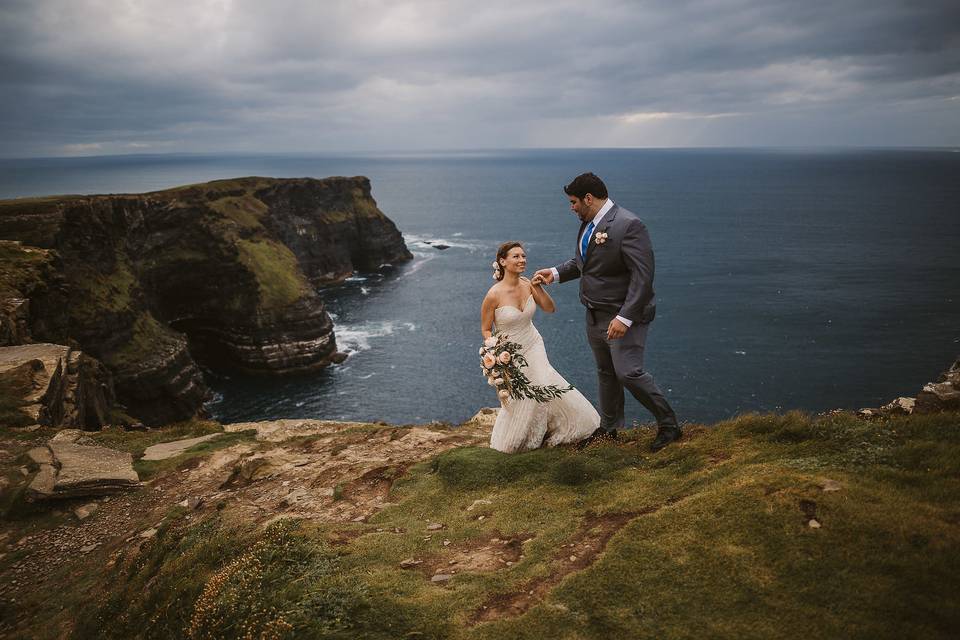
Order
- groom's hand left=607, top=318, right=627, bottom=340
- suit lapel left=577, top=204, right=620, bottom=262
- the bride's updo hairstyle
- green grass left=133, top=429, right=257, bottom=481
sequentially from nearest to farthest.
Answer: groom's hand left=607, top=318, right=627, bottom=340
suit lapel left=577, top=204, right=620, bottom=262
the bride's updo hairstyle
green grass left=133, top=429, right=257, bottom=481

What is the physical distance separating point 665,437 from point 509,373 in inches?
113

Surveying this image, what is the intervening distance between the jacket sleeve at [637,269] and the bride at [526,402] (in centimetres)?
190

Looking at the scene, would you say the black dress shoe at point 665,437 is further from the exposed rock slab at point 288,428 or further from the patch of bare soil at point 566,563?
the exposed rock slab at point 288,428

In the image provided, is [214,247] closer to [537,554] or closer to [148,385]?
[148,385]

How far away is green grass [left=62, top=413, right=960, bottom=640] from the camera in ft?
15.8

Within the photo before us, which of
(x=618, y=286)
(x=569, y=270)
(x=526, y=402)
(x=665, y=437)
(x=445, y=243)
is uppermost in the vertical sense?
(x=569, y=270)

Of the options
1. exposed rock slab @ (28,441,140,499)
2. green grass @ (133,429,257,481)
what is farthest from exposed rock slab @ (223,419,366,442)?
exposed rock slab @ (28,441,140,499)

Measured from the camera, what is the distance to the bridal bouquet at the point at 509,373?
32.4 ft

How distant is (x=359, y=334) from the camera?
71312 mm

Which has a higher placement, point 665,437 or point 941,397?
point 941,397

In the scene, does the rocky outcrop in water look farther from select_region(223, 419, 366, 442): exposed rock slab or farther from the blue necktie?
select_region(223, 419, 366, 442): exposed rock slab

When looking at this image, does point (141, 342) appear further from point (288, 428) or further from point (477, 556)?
Answer: point (477, 556)

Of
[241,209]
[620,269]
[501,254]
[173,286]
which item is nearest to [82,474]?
[501,254]

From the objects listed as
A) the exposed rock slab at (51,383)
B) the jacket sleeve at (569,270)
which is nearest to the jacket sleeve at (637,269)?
the jacket sleeve at (569,270)
